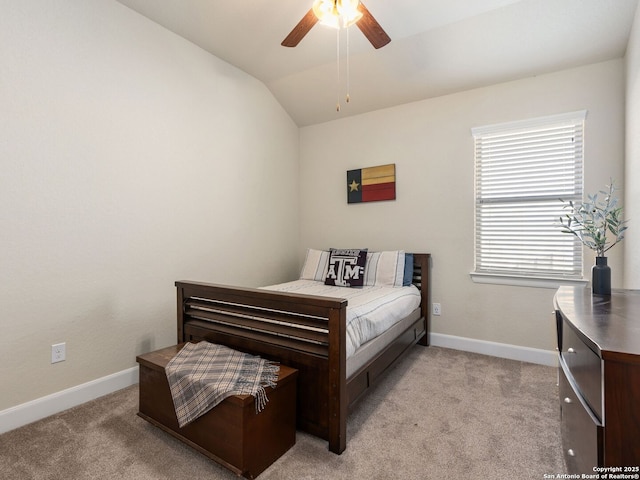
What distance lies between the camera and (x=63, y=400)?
6.77 ft

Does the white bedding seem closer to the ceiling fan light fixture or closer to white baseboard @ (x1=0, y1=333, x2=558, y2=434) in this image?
white baseboard @ (x1=0, y1=333, x2=558, y2=434)

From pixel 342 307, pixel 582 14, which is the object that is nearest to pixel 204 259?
pixel 342 307

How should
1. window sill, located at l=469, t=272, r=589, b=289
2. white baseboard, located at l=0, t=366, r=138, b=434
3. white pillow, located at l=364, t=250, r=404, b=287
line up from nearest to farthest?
white baseboard, located at l=0, t=366, r=138, b=434, window sill, located at l=469, t=272, r=589, b=289, white pillow, located at l=364, t=250, r=404, b=287

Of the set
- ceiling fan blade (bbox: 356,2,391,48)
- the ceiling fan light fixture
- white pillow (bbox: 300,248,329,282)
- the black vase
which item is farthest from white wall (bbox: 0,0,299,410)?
the black vase

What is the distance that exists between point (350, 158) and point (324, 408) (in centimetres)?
281

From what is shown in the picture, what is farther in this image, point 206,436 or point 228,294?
point 228,294

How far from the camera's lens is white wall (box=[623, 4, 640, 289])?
2.02 meters

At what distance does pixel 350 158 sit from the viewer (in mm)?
3799

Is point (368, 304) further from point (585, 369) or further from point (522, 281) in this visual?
point (522, 281)

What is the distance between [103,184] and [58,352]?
1.13 metres

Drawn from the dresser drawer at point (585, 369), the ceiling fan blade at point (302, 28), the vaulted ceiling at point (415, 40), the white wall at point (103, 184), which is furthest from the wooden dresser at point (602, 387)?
the white wall at point (103, 184)

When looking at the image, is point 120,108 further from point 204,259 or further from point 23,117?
point 204,259

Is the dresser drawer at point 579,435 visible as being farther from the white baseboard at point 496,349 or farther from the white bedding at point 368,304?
the white baseboard at point 496,349

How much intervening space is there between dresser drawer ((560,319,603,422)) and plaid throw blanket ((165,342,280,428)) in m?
1.20
